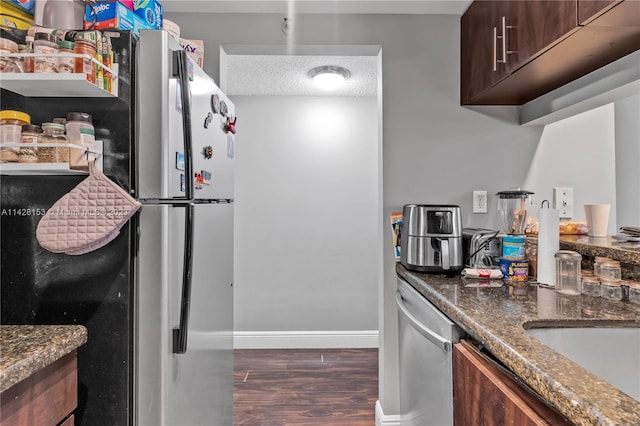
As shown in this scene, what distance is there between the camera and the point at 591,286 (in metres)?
1.22

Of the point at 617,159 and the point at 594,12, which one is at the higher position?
the point at 594,12

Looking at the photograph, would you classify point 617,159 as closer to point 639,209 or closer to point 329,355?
point 639,209

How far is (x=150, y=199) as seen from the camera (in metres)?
1.08

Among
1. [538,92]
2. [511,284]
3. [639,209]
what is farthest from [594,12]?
[639,209]

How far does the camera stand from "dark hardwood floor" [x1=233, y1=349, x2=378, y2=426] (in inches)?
81.9

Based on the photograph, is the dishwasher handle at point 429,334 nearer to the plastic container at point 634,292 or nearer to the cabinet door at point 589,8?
the plastic container at point 634,292

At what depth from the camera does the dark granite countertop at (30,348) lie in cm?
68

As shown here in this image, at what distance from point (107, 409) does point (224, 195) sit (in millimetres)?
870

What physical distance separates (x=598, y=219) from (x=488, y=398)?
4.04 feet

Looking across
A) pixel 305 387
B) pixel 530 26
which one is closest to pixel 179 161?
pixel 530 26

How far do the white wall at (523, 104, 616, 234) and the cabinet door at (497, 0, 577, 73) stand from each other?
0.72m

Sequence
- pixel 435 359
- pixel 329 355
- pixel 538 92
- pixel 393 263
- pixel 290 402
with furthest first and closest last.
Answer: pixel 329 355
pixel 290 402
pixel 393 263
pixel 538 92
pixel 435 359

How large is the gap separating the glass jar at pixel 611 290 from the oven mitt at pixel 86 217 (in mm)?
1496

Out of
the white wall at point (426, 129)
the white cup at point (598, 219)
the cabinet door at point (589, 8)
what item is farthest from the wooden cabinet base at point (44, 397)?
the white cup at point (598, 219)
